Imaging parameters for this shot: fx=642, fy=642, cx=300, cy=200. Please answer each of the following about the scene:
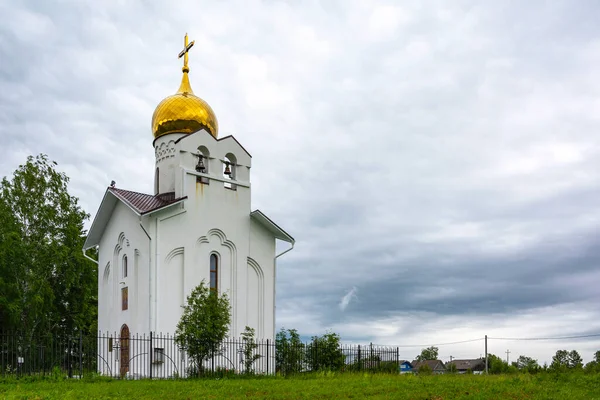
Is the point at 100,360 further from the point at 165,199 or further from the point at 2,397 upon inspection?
the point at 2,397

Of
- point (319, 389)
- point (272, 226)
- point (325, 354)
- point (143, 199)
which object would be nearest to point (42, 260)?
point (143, 199)

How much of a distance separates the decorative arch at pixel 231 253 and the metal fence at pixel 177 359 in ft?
3.66

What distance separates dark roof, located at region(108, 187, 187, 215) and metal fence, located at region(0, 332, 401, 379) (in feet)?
13.5

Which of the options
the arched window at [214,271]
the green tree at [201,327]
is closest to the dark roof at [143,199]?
the arched window at [214,271]

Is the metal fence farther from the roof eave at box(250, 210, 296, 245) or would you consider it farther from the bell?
the bell

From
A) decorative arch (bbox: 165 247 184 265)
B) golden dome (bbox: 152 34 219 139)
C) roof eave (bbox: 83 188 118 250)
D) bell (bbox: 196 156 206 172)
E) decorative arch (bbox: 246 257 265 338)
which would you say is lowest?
decorative arch (bbox: 246 257 265 338)

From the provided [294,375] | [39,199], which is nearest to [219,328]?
[294,375]

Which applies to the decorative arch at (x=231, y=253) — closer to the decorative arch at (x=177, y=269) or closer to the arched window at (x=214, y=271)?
the arched window at (x=214, y=271)

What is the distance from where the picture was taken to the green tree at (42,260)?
91.8ft

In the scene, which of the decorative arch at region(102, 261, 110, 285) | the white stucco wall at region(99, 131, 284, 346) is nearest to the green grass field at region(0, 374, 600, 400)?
the white stucco wall at region(99, 131, 284, 346)

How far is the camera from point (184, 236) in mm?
21562

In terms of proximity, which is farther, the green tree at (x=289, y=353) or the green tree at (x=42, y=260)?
the green tree at (x=42, y=260)

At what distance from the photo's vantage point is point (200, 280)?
2169 centimetres

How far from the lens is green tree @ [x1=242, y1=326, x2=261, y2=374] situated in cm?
1965
